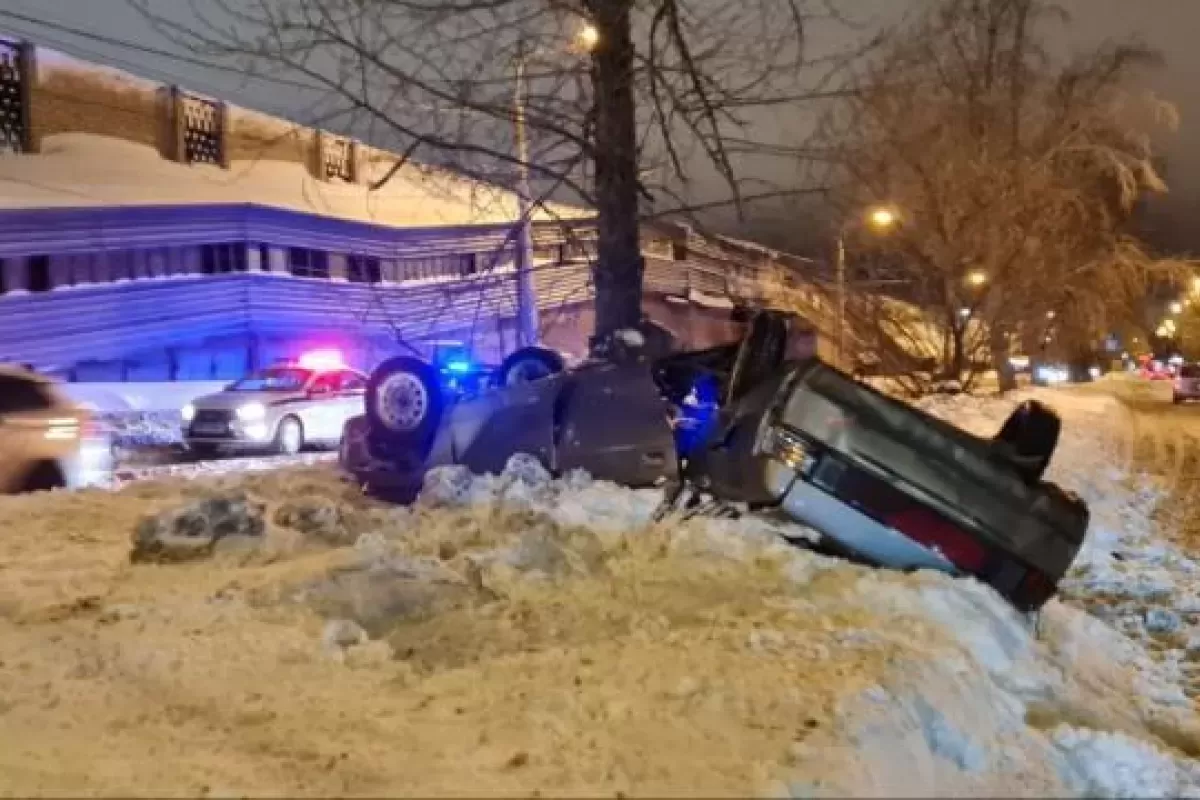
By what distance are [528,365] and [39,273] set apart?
19673 millimetres

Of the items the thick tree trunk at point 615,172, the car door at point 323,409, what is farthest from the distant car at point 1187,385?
the thick tree trunk at point 615,172

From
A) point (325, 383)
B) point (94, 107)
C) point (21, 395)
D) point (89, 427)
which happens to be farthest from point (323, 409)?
point (94, 107)

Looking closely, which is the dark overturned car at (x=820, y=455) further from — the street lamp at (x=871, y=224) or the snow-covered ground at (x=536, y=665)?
the street lamp at (x=871, y=224)

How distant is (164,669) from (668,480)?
10.8 feet

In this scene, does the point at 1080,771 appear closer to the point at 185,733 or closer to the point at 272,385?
the point at 185,733

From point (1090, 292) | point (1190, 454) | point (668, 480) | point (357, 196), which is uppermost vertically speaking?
point (357, 196)

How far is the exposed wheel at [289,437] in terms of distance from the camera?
1950cm

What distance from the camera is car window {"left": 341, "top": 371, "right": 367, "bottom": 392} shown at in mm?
21031

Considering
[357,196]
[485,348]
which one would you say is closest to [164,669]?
[485,348]

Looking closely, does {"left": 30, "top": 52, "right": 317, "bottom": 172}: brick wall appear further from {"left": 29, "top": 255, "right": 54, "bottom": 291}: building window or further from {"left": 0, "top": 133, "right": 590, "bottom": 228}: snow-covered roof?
{"left": 29, "top": 255, "right": 54, "bottom": 291}: building window

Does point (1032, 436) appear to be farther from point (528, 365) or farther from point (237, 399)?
point (237, 399)

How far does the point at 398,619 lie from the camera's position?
5090 millimetres

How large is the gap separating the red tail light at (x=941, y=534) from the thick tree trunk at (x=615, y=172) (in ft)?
16.0

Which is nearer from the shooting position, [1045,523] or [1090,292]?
[1045,523]
